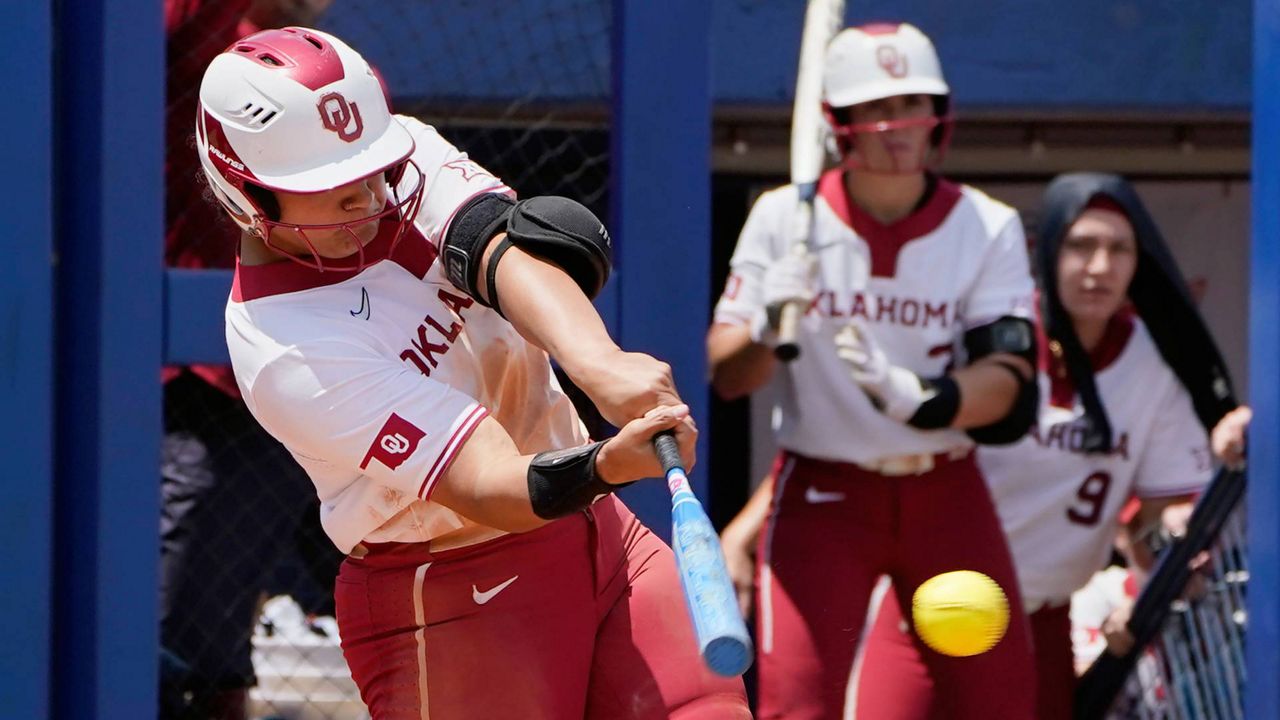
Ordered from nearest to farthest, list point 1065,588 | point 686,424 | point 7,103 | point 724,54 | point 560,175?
point 686,424 → point 7,103 → point 1065,588 → point 560,175 → point 724,54

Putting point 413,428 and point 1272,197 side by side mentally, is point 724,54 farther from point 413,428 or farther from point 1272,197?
point 413,428

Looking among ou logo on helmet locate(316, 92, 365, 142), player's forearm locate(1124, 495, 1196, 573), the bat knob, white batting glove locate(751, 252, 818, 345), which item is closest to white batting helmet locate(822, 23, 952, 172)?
white batting glove locate(751, 252, 818, 345)

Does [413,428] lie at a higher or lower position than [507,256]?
lower

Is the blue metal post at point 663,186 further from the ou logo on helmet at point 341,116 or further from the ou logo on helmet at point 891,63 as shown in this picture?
the ou logo on helmet at point 341,116

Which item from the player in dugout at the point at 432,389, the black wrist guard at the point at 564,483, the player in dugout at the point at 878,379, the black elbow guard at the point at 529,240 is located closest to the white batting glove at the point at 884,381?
the player in dugout at the point at 878,379

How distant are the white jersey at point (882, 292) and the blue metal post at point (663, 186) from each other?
224 mm

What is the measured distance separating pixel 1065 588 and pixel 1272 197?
1028 mm

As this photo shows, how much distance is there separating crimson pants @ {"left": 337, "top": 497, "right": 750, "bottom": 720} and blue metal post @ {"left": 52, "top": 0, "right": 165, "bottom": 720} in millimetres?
1074

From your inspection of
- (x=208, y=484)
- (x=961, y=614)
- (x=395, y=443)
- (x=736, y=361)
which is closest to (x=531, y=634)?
(x=395, y=443)

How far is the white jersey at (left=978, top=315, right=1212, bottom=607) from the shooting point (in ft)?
14.8

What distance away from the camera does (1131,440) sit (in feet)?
15.0

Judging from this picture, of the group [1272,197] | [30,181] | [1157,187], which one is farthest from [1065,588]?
[30,181]

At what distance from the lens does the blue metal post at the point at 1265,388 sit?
13.1ft

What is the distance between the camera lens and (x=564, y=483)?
2.48m
